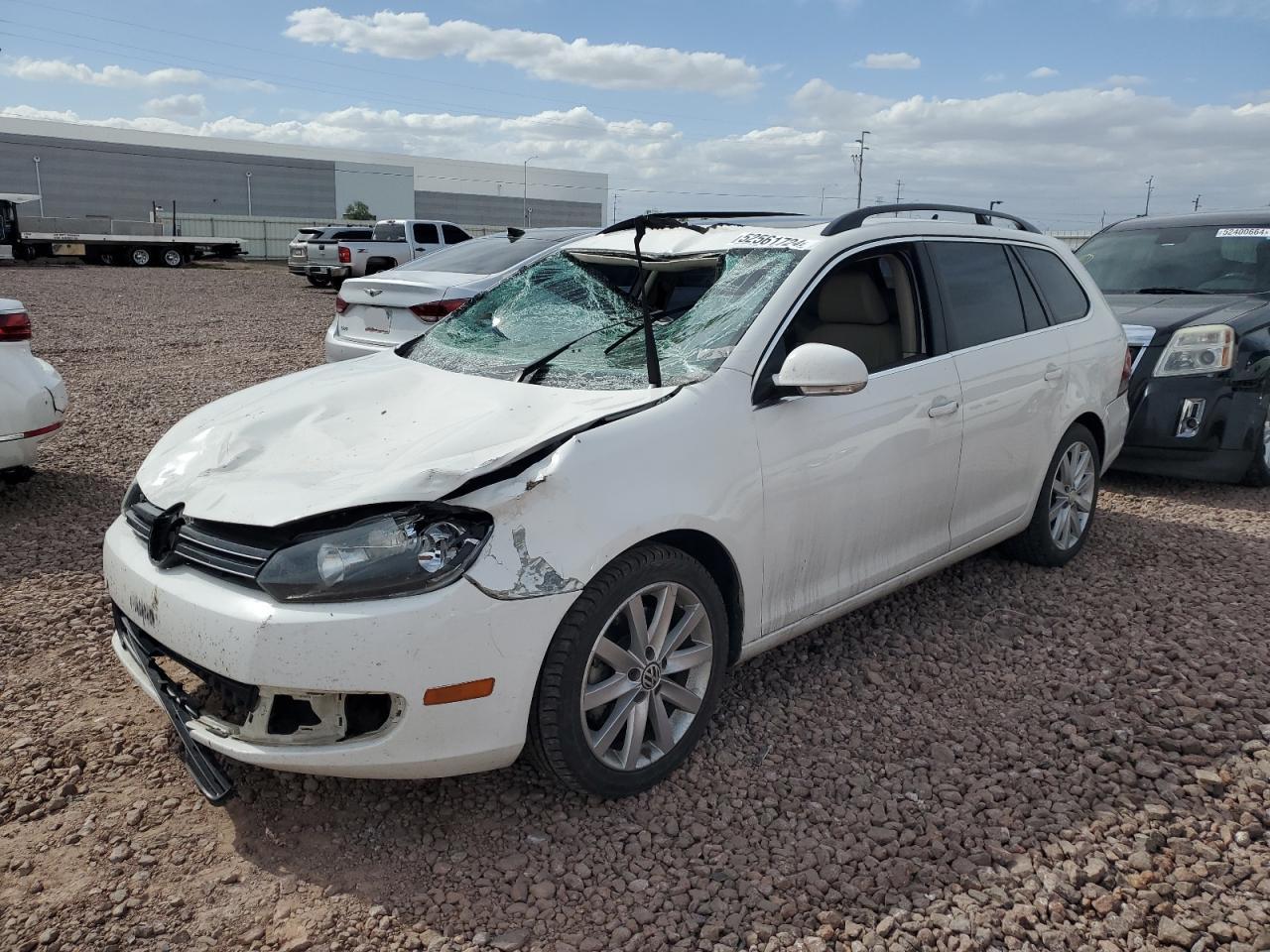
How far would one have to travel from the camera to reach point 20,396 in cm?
547

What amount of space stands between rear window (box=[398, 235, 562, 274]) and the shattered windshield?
4.43m

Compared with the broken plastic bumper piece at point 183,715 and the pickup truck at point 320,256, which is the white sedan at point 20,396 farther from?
the pickup truck at point 320,256

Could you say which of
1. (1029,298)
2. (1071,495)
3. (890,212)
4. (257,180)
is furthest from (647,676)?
(257,180)

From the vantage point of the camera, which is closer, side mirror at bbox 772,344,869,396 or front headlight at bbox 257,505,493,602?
front headlight at bbox 257,505,493,602

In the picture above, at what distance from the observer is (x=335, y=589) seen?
2.55 metres

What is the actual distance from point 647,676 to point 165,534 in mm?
1470

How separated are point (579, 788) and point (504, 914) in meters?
0.43

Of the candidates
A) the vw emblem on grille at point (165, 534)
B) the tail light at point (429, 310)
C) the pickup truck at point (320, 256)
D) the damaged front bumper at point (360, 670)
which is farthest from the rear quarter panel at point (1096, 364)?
the pickup truck at point (320, 256)

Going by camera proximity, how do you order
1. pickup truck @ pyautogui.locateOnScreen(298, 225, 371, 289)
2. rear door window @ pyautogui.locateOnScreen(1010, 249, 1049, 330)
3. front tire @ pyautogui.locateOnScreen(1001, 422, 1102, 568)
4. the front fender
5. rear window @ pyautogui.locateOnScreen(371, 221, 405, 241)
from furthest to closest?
pickup truck @ pyautogui.locateOnScreen(298, 225, 371, 289) < rear window @ pyautogui.locateOnScreen(371, 221, 405, 241) < front tire @ pyautogui.locateOnScreen(1001, 422, 1102, 568) < rear door window @ pyautogui.locateOnScreen(1010, 249, 1049, 330) < the front fender

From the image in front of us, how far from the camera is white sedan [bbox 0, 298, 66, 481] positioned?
Answer: 5430mm

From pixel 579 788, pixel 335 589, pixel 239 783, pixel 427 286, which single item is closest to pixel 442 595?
pixel 335 589

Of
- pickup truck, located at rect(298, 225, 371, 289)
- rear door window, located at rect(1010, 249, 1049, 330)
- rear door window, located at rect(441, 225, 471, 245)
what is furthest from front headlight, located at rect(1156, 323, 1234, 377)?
pickup truck, located at rect(298, 225, 371, 289)

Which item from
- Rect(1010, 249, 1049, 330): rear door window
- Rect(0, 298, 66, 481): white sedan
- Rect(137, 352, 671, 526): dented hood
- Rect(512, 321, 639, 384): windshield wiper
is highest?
Rect(1010, 249, 1049, 330): rear door window

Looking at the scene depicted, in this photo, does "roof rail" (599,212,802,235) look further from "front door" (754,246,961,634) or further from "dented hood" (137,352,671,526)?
"dented hood" (137,352,671,526)
